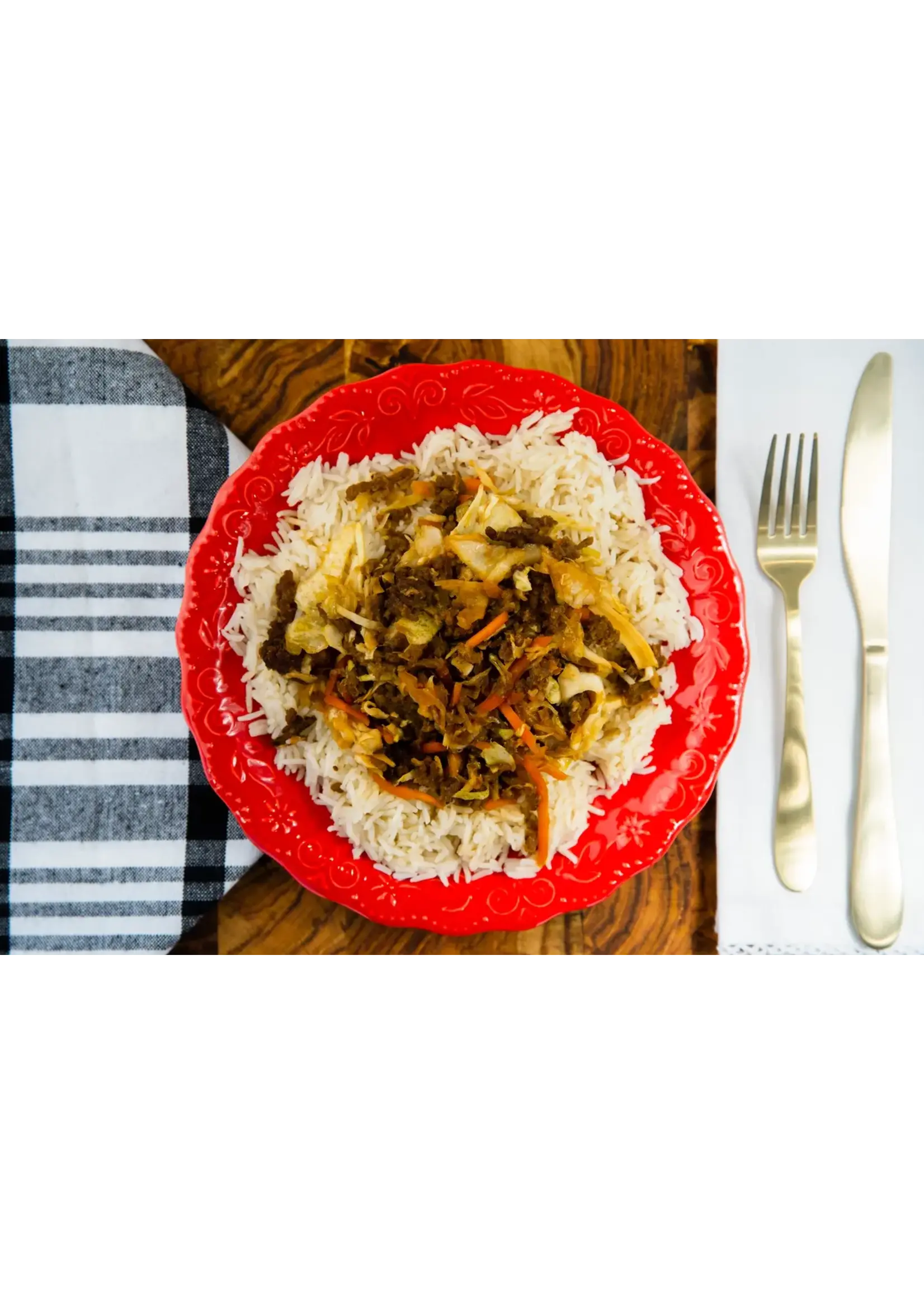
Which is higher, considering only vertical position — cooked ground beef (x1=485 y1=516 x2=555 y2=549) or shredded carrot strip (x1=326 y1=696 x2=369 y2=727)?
cooked ground beef (x1=485 y1=516 x2=555 y2=549)

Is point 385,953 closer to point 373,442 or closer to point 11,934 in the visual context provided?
point 11,934

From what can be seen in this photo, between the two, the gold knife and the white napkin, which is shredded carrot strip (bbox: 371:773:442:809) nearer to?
the white napkin

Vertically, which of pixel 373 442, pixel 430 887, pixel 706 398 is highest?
pixel 706 398

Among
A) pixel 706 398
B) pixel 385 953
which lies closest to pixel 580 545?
pixel 706 398

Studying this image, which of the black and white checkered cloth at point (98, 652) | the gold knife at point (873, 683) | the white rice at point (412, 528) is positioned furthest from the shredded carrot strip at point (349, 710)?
the gold knife at point (873, 683)

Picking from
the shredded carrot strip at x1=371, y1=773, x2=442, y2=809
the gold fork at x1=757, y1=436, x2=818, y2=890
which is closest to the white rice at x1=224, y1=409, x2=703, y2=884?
the shredded carrot strip at x1=371, y1=773, x2=442, y2=809

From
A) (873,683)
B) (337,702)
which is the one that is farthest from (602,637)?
(873,683)

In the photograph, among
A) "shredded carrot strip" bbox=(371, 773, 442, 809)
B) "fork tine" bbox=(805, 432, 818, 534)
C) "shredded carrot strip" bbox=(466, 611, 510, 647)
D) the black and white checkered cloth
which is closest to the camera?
"shredded carrot strip" bbox=(466, 611, 510, 647)
